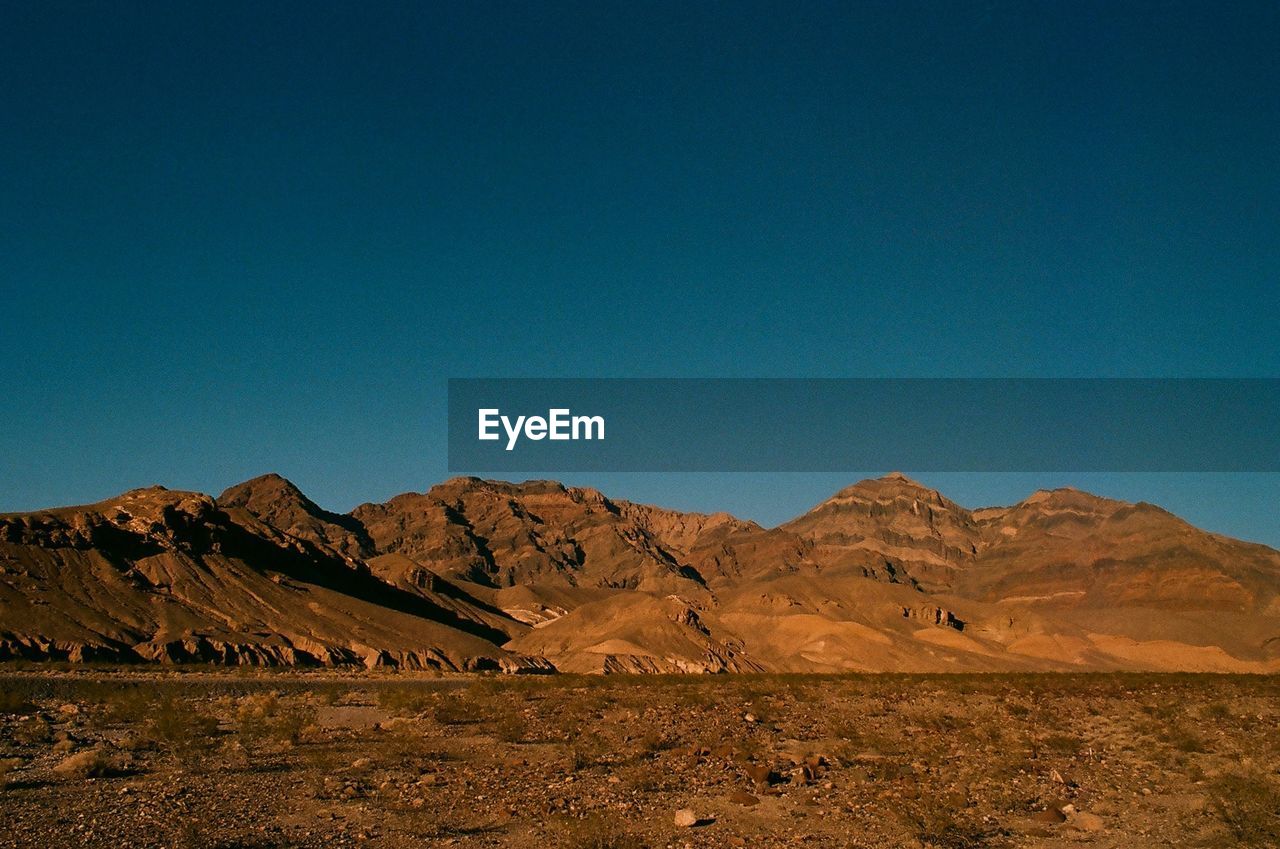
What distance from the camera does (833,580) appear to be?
177250 mm

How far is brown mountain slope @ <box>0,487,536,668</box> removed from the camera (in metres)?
75.3

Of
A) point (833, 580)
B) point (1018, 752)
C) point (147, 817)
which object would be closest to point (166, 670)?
point (147, 817)

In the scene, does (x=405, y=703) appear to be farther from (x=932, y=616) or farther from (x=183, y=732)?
(x=932, y=616)

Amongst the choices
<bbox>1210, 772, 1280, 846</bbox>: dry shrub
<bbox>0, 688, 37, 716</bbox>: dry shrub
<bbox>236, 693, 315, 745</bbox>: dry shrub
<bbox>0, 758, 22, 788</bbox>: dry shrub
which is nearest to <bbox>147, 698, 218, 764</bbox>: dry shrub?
<bbox>236, 693, 315, 745</bbox>: dry shrub

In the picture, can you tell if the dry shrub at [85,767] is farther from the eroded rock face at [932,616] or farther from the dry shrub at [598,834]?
the eroded rock face at [932,616]

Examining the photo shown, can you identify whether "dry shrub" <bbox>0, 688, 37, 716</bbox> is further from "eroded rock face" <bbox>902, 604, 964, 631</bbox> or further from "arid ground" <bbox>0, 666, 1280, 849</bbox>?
"eroded rock face" <bbox>902, 604, 964, 631</bbox>

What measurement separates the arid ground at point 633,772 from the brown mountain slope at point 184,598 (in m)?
52.5

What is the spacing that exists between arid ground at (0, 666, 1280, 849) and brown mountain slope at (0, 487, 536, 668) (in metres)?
52.5

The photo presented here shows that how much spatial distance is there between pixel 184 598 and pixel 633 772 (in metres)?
88.3

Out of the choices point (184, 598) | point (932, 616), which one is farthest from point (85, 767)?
point (932, 616)

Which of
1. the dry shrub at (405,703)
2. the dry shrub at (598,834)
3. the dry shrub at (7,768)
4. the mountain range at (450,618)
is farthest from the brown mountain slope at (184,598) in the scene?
the dry shrub at (598,834)

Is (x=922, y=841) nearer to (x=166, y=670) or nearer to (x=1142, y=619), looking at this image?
(x=166, y=670)

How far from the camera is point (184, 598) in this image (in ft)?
302

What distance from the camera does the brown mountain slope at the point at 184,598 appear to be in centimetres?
7531
